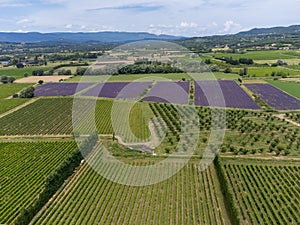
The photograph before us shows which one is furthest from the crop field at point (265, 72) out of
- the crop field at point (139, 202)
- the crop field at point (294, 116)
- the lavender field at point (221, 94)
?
the crop field at point (139, 202)

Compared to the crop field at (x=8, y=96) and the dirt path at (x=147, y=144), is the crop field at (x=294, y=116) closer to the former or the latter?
the dirt path at (x=147, y=144)

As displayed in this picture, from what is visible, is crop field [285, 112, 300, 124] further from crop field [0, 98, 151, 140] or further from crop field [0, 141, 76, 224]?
crop field [0, 141, 76, 224]

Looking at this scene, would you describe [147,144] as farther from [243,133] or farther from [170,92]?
[170,92]

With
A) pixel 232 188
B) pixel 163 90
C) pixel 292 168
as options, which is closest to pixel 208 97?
pixel 163 90

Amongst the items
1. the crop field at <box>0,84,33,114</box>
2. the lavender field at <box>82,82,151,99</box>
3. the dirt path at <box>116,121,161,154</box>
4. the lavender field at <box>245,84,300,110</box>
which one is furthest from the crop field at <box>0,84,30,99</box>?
the lavender field at <box>245,84,300,110</box>

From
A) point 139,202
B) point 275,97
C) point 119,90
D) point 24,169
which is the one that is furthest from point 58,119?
point 275,97

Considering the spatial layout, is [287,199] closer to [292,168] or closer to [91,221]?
[292,168]
